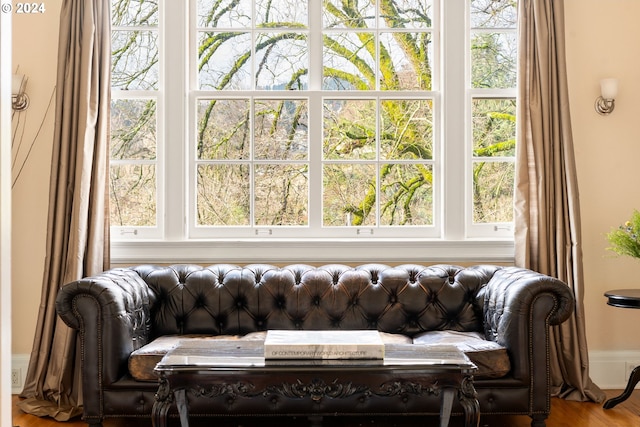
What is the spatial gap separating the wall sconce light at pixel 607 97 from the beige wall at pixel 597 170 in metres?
0.04

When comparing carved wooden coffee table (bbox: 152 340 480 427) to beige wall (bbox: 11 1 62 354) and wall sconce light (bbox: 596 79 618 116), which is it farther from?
wall sconce light (bbox: 596 79 618 116)

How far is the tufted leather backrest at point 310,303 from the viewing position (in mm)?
3799

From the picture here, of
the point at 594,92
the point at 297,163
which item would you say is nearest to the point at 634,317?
the point at 594,92

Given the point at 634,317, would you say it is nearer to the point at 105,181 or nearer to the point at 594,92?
the point at 594,92

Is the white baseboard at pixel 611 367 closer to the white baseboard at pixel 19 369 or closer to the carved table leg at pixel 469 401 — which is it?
the carved table leg at pixel 469 401

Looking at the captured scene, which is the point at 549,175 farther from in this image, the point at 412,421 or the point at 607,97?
the point at 412,421

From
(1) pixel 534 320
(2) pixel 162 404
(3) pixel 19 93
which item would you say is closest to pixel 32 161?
(3) pixel 19 93

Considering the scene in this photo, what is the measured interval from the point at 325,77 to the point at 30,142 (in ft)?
6.21

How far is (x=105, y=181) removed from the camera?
4.16m

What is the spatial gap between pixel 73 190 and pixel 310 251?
1458 mm

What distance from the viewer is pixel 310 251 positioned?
14.1 feet

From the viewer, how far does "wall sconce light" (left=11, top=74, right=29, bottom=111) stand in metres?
4.20

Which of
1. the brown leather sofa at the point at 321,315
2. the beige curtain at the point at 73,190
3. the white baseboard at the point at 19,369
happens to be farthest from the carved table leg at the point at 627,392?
the white baseboard at the point at 19,369

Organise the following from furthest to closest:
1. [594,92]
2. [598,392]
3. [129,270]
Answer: [594,92] < [598,392] < [129,270]
